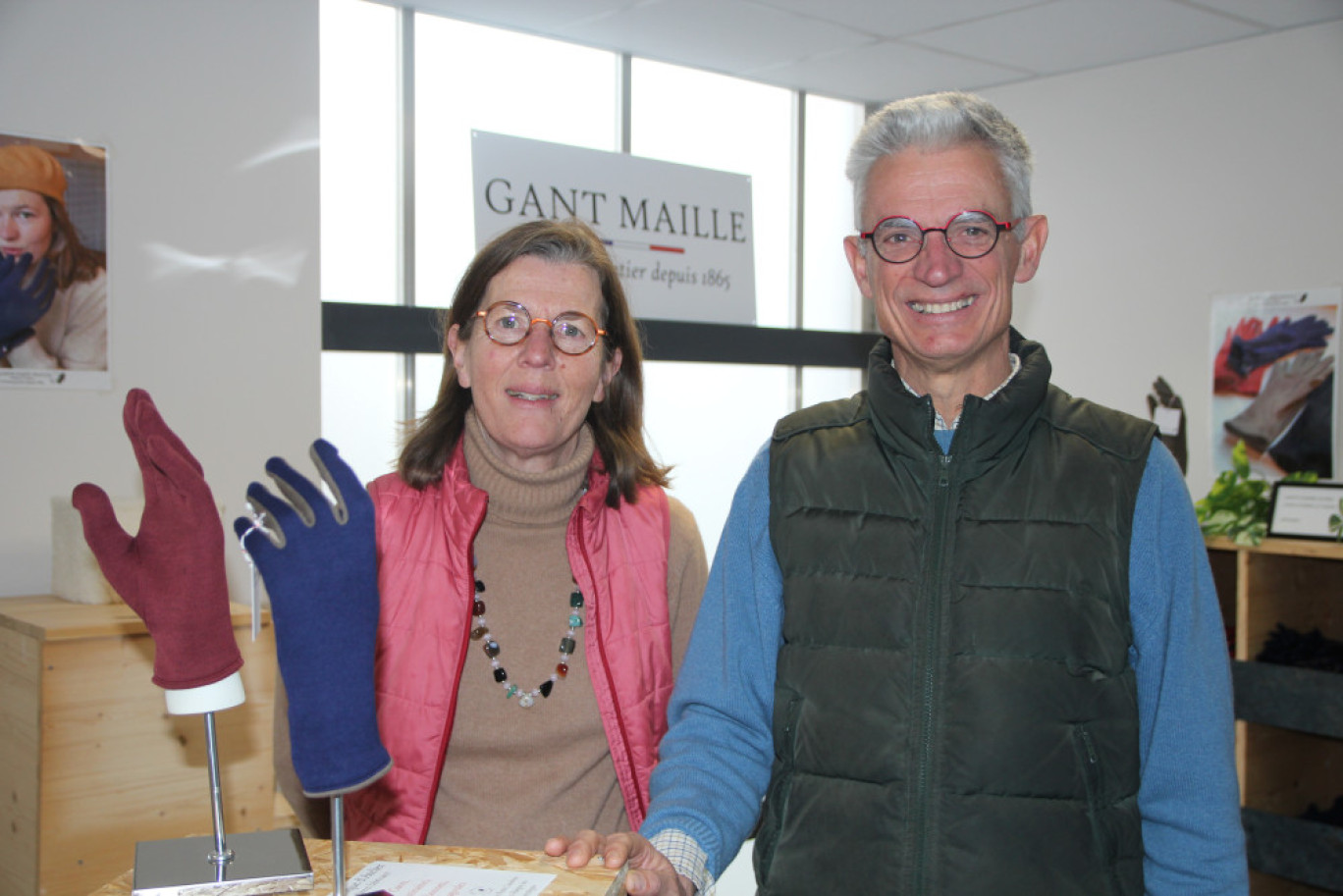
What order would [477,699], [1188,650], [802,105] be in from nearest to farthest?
[1188,650]
[477,699]
[802,105]

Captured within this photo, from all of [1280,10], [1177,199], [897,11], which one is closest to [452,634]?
[897,11]

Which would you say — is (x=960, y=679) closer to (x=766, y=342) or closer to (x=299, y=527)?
(x=299, y=527)

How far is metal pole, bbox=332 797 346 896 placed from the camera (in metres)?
1.14

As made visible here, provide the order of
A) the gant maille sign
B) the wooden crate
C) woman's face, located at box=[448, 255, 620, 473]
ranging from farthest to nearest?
the gant maille sign → the wooden crate → woman's face, located at box=[448, 255, 620, 473]

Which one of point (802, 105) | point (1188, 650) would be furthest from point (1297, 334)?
point (1188, 650)

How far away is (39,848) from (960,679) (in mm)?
2218

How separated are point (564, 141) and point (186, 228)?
5.99ft

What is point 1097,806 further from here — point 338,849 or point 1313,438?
point 1313,438

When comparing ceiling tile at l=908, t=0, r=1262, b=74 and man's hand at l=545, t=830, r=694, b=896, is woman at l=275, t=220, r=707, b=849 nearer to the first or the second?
man's hand at l=545, t=830, r=694, b=896

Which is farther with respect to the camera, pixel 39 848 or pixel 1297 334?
pixel 1297 334

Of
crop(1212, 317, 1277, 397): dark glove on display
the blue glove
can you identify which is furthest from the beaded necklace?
crop(1212, 317, 1277, 397): dark glove on display

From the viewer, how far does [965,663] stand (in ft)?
4.56

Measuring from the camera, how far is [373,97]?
4375mm

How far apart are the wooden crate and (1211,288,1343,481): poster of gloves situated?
3551mm
